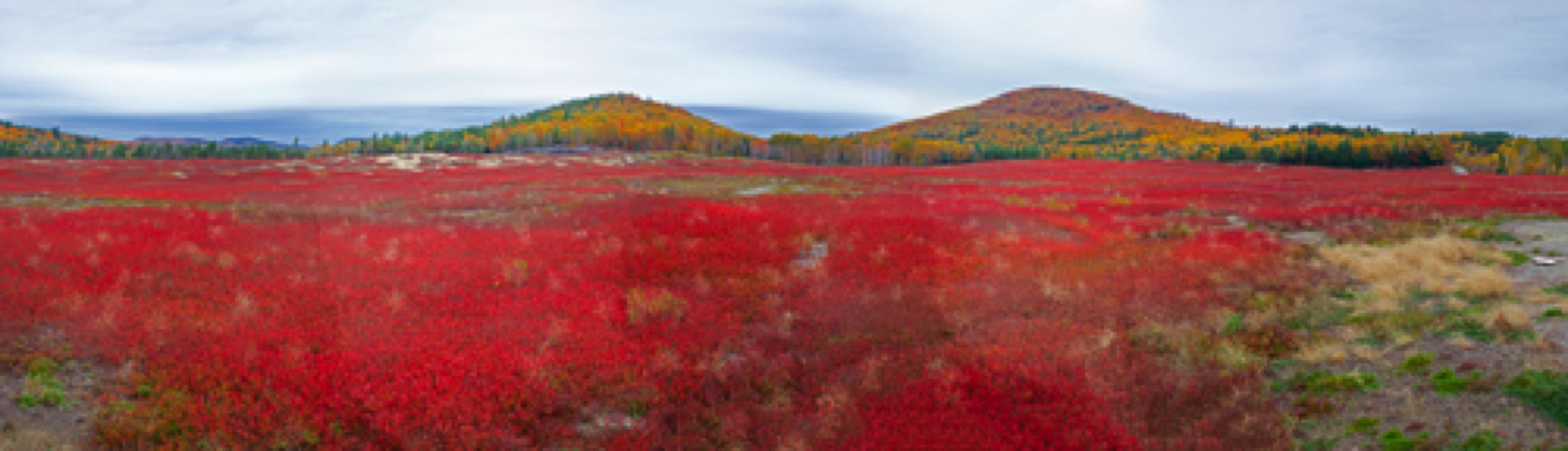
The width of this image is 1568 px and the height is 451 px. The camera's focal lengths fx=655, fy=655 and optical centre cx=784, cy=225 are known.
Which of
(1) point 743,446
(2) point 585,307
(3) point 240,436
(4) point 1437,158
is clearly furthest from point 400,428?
(4) point 1437,158

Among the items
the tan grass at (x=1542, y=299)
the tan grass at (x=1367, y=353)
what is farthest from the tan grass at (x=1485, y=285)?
the tan grass at (x=1367, y=353)

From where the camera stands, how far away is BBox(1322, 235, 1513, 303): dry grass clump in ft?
37.8

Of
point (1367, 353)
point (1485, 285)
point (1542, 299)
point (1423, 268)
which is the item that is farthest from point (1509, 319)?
point (1423, 268)

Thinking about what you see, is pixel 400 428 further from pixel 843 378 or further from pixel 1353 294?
pixel 1353 294

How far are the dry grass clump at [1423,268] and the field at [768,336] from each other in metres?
0.09

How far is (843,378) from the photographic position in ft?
30.0

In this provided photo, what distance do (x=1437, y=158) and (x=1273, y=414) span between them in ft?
458

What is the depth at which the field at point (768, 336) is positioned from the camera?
7.12 metres

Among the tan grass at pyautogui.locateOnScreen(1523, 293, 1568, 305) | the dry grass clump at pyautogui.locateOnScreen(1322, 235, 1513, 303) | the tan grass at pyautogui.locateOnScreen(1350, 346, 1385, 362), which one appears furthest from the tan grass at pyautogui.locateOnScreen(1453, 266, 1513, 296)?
the tan grass at pyautogui.locateOnScreen(1350, 346, 1385, 362)

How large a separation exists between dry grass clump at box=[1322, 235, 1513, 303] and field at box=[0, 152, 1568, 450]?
88 millimetres

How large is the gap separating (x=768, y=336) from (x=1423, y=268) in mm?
14591

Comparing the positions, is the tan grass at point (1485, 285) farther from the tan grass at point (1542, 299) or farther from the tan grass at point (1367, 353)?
the tan grass at point (1367, 353)

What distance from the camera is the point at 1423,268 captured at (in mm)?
14250

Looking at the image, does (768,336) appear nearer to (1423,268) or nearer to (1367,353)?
(1367,353)
